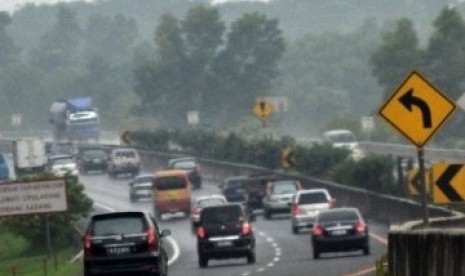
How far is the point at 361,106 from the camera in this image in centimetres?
18875

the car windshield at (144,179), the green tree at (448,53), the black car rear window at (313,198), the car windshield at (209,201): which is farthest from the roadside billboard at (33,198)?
the green tree at (448,53)

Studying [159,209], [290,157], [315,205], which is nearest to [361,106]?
[290,157]

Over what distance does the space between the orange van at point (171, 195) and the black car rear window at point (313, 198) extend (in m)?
14.1

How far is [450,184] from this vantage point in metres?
28.6

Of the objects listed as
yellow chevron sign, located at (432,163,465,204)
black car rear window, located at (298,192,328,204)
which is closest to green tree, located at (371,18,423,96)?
black car rear window, located at (298,192,328,204)

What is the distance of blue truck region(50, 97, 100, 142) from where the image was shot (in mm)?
131875

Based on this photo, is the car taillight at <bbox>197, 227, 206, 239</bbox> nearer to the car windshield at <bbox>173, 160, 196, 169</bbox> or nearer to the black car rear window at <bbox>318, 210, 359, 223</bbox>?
the black car rear window at <bbox>318, 210, 359, 223</bbox>

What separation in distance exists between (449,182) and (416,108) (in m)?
3.02

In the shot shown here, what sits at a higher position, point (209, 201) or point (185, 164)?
point (185, 164)

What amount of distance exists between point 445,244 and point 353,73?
573 ft

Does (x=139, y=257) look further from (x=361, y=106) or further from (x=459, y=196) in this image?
(x=361, y=106)

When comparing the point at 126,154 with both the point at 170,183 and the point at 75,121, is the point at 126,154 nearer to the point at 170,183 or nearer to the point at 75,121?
the point at 75,121

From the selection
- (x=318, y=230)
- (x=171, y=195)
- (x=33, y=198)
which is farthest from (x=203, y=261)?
(x=171, y=195)

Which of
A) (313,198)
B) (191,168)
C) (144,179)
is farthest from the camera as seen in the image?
(191,168)
